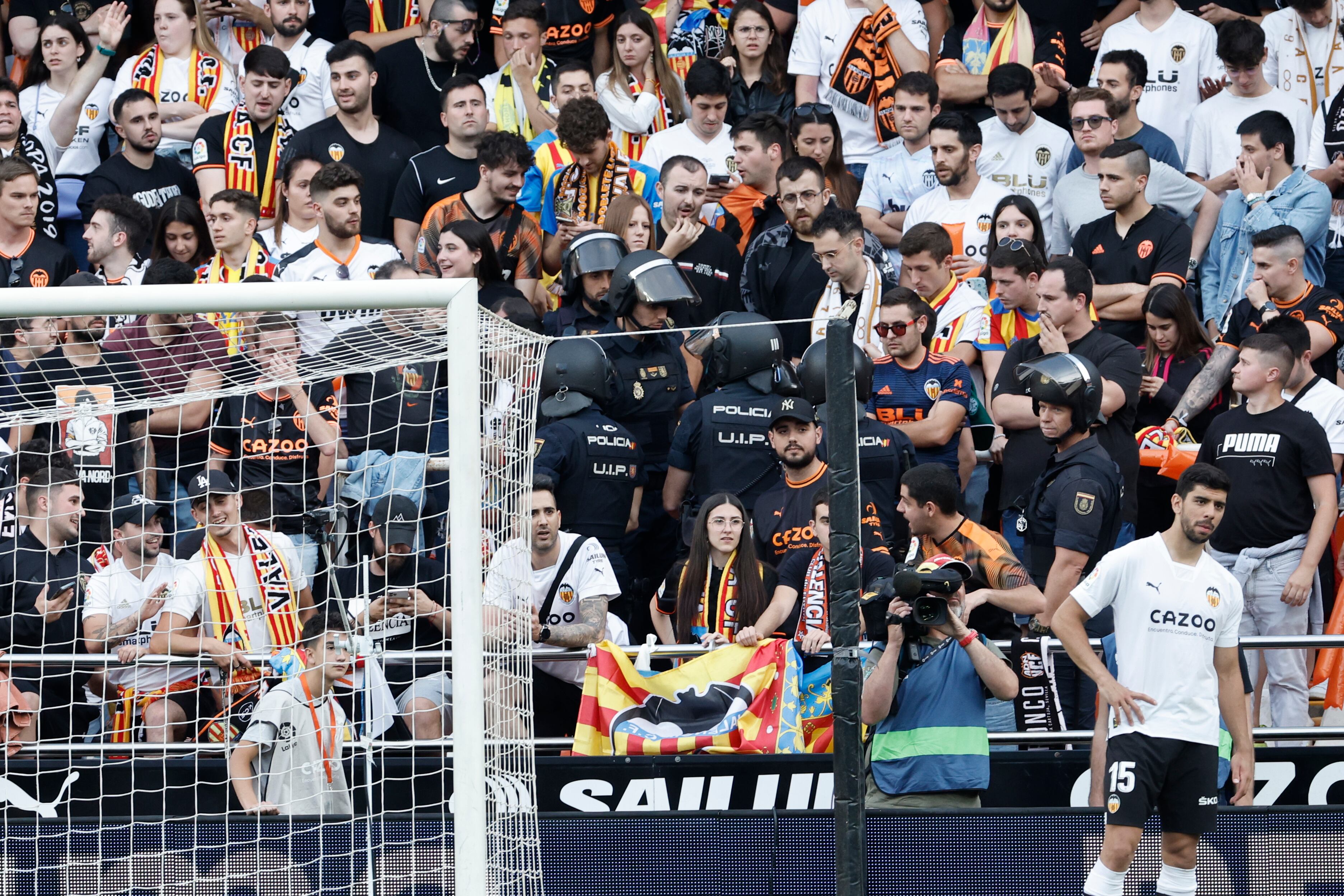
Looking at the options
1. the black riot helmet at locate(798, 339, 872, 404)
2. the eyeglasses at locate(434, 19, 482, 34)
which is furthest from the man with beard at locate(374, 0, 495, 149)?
the black riot helmet at locate(798, 339, 872, 404)

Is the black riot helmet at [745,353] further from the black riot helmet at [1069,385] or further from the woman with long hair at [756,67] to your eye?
the woman with long hair at [756,67]

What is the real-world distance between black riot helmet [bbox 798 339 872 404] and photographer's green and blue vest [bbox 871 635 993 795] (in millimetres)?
1966

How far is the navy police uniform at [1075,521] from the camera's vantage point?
7723 mm

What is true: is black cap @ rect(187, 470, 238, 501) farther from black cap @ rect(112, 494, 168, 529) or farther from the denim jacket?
the denim jacket

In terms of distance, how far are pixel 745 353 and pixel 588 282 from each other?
48.5 inches

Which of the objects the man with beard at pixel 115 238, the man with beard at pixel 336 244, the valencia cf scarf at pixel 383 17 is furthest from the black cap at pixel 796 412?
A: the valencia cf scarf at pixel 383 17

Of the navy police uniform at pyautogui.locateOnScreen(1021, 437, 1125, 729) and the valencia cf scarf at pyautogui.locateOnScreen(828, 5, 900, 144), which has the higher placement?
the valencia cf scarf at pyautogui.locateOnScreen(828, 5, 900, 144)

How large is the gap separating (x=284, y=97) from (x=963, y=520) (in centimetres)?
592

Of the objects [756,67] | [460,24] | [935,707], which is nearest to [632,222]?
[756,67]

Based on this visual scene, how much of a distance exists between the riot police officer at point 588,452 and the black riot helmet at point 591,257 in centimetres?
61

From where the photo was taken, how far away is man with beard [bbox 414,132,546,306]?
10078 millimetres

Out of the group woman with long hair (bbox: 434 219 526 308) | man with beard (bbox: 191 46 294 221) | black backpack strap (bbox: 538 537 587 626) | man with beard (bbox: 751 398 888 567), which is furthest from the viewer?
man with beard (bbox: 191 46 294 221)

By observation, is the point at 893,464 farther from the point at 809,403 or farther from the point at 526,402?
the point at 526,402

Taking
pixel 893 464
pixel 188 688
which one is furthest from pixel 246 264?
pixel 893 464
